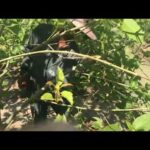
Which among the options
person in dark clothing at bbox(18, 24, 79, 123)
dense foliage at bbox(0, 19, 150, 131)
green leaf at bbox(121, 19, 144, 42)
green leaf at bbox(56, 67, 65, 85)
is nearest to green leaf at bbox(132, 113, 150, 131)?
green leaf at bbox(121, 19, 144, 42)

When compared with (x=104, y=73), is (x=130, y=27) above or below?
above

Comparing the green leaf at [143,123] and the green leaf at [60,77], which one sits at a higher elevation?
the green leaf at [60,77]

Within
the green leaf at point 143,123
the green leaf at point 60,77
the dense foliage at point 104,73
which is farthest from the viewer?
the dense foliage at point 104,73

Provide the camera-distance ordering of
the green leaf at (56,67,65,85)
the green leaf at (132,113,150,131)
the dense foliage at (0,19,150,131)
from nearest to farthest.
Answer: the green leaf at (132,113,150,131) → the green leaf at (56,67,65,85) → the dense foliage at (0,19,150,131)

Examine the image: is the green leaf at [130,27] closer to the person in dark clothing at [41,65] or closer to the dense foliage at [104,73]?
the dense foliage at [104,73]

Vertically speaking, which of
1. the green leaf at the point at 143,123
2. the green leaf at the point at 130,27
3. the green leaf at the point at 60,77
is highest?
the green leaf at the point at 130,27

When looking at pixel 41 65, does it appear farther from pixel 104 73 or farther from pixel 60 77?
pixel 60 77

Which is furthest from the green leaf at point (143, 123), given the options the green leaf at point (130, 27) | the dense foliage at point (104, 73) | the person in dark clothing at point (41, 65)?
the person in dark clothing at point (41, 65)

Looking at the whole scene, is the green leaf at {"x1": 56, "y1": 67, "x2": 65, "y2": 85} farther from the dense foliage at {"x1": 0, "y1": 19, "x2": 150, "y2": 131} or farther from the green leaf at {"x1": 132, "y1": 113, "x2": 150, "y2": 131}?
the dense foliage at {"x1": 0, "y1": 19, "x2": 150, "y2": 131}

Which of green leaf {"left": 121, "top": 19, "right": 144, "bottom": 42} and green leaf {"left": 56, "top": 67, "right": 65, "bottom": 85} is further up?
green leaf {"left": 121, "top": 19, "right": 144, "bottom": 42}

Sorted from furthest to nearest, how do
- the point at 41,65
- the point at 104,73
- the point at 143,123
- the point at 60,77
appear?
the point at 41,65 < the point at 104,73 < the point at 60,77 < the point at 143,123

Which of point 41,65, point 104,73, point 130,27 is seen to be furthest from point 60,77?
point 41,65

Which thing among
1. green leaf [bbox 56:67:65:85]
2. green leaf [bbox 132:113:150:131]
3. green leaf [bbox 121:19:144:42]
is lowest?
green leaf [bbox 132:113:150:131]
